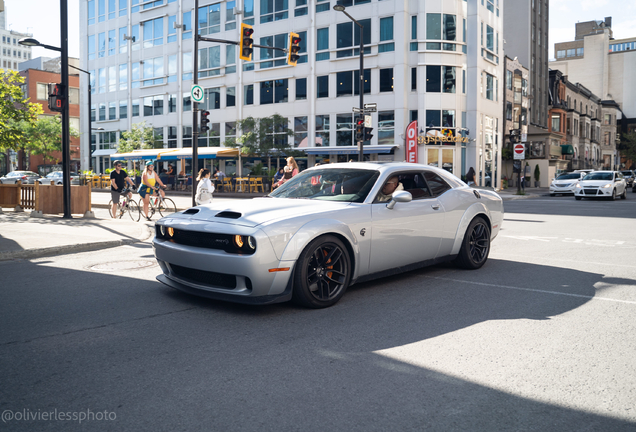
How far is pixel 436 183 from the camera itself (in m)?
7.20

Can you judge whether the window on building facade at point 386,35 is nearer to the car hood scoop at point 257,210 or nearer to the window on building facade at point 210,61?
the window on building facade at point 210,61

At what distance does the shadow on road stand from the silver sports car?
0.30 m

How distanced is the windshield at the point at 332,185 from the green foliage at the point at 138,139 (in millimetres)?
41962

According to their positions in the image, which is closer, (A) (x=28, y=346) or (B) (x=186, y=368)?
(B) (x=186, y=368)

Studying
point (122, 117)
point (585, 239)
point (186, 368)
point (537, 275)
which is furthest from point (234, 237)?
point (122, 117)

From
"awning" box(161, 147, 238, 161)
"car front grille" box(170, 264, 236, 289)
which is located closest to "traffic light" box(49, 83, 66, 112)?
"car front grille" box(170, 264, 236, 289)

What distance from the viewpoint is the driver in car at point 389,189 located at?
20.5 ft

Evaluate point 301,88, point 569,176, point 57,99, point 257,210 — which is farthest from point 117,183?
point 569,176

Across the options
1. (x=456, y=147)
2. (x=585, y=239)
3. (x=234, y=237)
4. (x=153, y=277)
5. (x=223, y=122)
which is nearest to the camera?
(x=234, y=237)

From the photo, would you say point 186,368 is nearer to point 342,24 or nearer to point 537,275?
point 537,275

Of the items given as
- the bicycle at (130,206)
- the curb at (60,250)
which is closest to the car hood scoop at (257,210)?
the curb at (60,250)

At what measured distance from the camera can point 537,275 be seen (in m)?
7.24

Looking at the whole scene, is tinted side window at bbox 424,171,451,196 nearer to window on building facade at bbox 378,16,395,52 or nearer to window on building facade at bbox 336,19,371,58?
window on building facade at bbox 378,16,395,52

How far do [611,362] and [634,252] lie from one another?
6.41 meters
